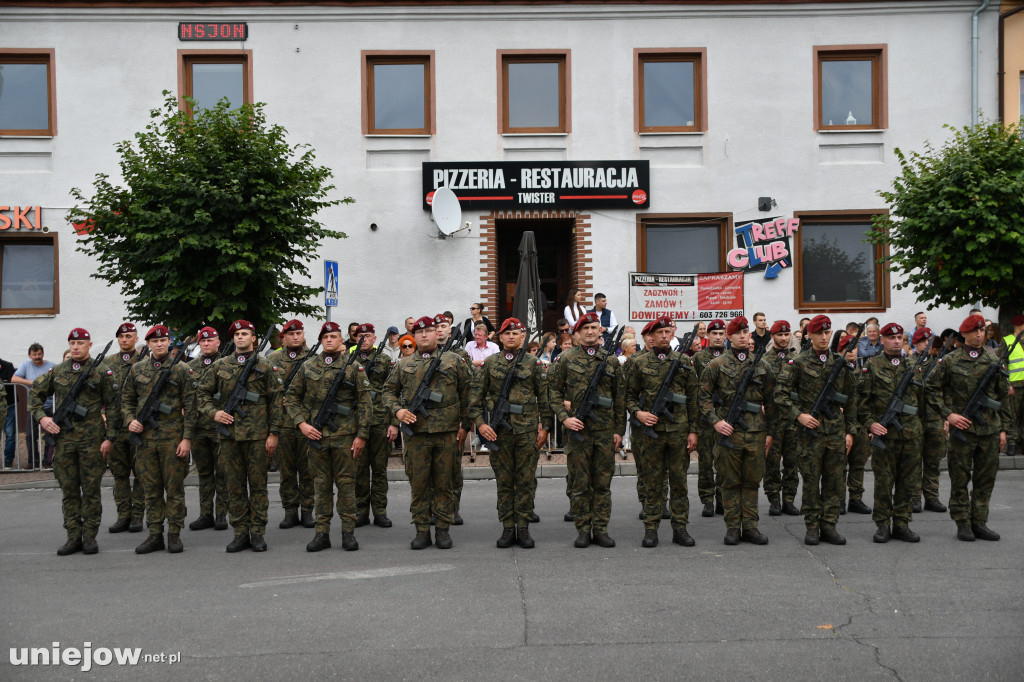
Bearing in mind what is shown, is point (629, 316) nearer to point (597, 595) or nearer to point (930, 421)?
point (930, 421)

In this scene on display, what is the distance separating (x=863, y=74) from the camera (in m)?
18.3

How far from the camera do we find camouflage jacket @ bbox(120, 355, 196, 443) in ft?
27.7

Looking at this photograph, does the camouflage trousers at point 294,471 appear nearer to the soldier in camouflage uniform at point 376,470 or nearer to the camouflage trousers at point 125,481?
the soldier in camouflage uniform at point 376,470

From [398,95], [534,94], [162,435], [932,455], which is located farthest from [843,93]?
[162,435]

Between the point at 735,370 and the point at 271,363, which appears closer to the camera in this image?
the point at 735,370

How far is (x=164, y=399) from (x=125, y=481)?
145 centimetres

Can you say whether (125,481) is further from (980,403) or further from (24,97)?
(24,97)

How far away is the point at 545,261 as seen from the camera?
1917cm

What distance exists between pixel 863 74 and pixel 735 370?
12.4 meters

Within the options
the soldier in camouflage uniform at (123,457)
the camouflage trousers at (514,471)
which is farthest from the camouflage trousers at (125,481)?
the camouflage trousers at (514,471)

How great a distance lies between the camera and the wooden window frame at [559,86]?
58.6ft

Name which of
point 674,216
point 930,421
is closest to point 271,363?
point 930,421

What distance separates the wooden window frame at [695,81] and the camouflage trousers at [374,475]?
10474 millimetres

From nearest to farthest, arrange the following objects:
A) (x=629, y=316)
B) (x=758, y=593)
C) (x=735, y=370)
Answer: (x=758, y=593), (x=735, y=370), (x=629, y=316)
